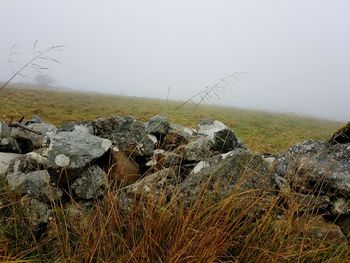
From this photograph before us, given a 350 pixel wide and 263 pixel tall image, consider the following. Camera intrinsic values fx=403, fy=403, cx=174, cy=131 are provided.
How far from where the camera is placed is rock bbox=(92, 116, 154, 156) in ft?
17.0

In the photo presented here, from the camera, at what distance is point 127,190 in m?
4.10

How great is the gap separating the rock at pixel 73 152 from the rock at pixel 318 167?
6.93 ft

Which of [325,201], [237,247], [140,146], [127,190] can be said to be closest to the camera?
[237,247]

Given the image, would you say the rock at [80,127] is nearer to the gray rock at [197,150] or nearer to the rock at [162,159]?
the rock at [162,159]

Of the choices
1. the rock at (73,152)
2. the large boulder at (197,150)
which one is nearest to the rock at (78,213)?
the rock at (73,152)

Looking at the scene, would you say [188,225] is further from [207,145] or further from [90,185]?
[207,145]

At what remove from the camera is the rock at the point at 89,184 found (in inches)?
169

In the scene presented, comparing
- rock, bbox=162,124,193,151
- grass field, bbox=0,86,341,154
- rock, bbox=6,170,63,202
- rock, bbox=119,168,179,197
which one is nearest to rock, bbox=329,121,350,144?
grass field, bbox=0,86,341,154

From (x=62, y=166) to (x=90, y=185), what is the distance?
36cm

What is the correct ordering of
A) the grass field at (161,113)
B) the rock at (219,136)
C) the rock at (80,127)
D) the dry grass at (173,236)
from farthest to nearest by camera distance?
the rock at (219,136)
the rock at (80,127)
the grass field at (161,113)
the dry grass at (173,236)

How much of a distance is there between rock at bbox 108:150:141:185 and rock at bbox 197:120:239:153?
1.49 m

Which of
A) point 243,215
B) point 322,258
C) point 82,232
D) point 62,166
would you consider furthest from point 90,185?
point 322,258

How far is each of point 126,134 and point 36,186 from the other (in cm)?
144

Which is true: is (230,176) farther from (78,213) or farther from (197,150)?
(78,213)
